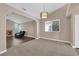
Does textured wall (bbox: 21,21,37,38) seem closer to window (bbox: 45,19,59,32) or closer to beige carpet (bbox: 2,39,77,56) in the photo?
window (bbox: 45,19,59,32)

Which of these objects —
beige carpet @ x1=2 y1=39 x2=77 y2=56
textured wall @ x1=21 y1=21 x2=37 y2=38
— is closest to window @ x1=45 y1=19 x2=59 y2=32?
textured wall @ x1=21 y1=21 x2=37 y2=38

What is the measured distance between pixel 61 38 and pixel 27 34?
20.3 ft

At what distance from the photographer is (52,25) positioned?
8492 mm

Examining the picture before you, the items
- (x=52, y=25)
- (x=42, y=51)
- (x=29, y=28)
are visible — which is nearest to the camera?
(x=42, y=51)

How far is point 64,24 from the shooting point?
7199mm

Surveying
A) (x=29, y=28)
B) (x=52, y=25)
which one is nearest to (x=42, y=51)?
(x=52, y=25)

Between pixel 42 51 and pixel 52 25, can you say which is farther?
pixel 52 25

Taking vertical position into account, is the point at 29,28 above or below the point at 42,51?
above

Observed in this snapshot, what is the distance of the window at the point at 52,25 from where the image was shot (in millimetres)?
8055

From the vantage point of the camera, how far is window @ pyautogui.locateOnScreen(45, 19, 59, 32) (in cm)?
805

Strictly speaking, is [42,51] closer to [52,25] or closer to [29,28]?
[52,25]

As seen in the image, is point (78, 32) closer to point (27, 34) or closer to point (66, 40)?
point (66, 40)

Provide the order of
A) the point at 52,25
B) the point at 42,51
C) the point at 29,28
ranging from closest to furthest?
the point at 42,51, the point at 52,25, the point at 29,28

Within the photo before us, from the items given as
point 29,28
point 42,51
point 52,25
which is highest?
point 52,25
